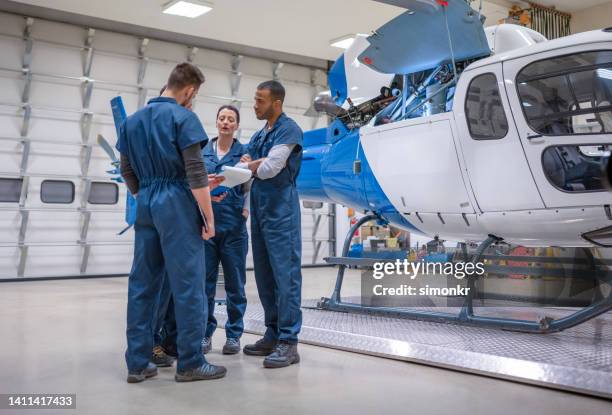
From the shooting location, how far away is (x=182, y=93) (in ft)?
11.2

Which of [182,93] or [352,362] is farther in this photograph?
[352,362]

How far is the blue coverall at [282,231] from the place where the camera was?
372cm

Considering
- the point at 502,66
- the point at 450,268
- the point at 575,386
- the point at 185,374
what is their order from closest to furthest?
the point at 575,386 < the point at 185,374 < the point at 502,66 < the point at 450,268

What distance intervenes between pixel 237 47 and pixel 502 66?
32.6ft

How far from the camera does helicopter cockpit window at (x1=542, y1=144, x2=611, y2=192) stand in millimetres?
3830

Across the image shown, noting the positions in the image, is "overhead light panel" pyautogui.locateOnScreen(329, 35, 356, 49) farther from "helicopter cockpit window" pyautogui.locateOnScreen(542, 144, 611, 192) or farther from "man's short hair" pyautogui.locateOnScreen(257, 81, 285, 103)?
"helicopter cockpit window" pyautogui.locateOnScreen(542, 144, 611, 192)

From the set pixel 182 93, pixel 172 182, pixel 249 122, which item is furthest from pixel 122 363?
pixel 249 122

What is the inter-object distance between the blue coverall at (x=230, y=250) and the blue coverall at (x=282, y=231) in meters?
0.27

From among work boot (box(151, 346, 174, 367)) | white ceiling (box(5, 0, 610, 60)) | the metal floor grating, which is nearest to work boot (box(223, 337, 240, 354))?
work boot (box(151, 346, 174, 367))

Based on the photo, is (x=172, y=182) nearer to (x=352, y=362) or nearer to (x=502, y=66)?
(x=352, y=362)

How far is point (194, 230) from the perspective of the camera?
3246 millimetres

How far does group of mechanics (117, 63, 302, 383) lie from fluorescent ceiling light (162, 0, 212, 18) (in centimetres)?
656

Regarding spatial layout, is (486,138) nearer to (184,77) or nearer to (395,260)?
(395,260)

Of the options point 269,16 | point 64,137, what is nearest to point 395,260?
point 269,16
